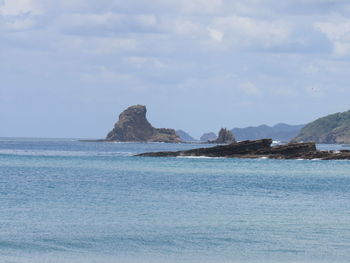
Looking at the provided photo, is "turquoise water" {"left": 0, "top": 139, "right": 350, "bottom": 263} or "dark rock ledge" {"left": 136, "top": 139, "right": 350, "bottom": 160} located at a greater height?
"dark rock ledge" {"left": 136, "top": 139, "right": 350, "bottom": 160}

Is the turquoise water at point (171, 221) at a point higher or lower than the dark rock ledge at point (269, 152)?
lower

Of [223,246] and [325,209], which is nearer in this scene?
[223,246]

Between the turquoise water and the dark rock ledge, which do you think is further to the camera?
the dark rock ledge

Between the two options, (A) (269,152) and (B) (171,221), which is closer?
(B) (171,221)

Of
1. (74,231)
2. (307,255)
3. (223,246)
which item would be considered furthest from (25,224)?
(307,255)

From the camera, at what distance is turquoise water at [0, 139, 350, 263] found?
108 ft

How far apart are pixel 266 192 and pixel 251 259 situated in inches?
1281

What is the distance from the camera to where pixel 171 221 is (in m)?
42.5

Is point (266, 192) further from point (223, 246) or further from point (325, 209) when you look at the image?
point (223, 246)

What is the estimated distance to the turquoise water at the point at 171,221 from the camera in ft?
108

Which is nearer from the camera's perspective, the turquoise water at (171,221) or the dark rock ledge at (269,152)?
the turquoise water at (171,221)

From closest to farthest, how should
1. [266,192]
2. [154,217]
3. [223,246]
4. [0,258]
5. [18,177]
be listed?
[0,258] < [223,246] < [154,217] < [266,192] < [18,177]

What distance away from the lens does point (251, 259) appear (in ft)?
105

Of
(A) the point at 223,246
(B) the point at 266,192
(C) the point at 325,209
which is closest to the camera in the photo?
(A) the point at 223,246
